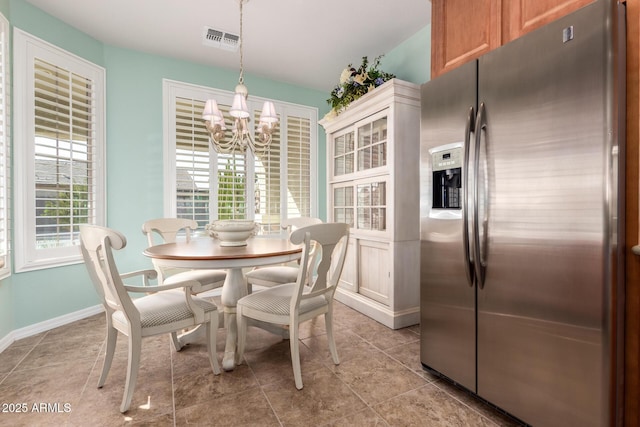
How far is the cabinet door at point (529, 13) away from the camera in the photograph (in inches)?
56.4

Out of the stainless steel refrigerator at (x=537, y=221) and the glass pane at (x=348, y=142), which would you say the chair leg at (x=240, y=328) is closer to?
the stainless steel refrigerator at (x=537, y=221)

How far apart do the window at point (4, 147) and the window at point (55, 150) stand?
0.08 metres

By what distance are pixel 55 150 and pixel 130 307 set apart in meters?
2.10

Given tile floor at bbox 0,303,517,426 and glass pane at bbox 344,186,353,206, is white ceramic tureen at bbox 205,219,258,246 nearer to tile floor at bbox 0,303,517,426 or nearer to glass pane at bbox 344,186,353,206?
tile floor at bbox 0,303,517,426

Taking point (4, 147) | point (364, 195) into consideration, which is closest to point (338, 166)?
point (364, 195)

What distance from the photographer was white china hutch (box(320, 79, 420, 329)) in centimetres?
271

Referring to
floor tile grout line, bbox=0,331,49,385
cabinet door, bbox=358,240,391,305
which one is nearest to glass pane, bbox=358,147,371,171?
cabinet door, bbox=358,240,391,305

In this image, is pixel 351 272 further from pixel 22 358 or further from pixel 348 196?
pixel 22 358

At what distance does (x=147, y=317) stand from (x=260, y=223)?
2.38m

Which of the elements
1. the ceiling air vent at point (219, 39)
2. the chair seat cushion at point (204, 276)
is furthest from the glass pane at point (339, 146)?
the chair seat cushion at point (204, 276)

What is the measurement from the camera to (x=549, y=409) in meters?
1.34

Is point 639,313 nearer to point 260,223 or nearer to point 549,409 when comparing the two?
point 549,409

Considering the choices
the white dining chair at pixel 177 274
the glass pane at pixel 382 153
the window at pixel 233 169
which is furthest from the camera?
the window at pixel 233 169

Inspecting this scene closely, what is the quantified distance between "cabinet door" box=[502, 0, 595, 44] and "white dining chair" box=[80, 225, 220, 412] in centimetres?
218
